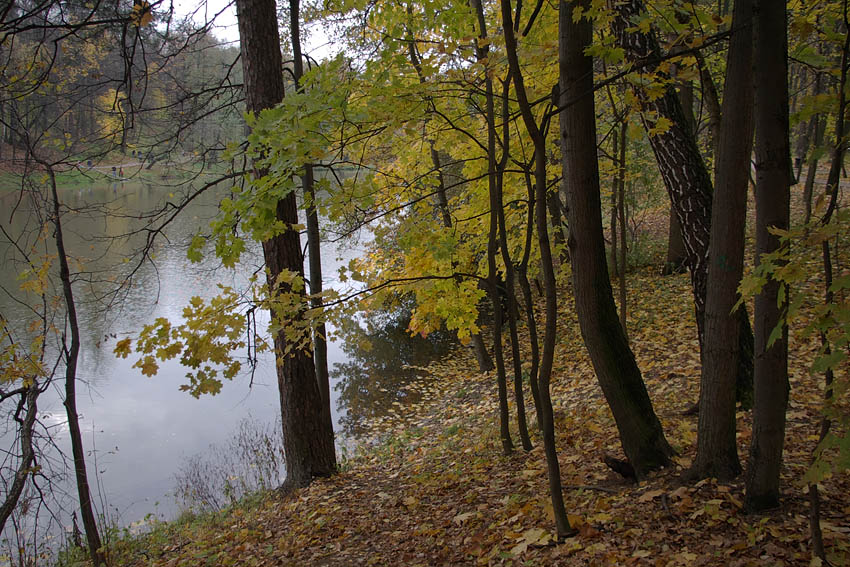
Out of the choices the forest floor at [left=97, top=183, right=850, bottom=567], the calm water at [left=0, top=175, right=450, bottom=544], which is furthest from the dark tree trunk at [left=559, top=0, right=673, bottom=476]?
the calm water at [left=0, top=175, right=450, bottom=544]

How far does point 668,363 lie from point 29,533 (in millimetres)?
9260

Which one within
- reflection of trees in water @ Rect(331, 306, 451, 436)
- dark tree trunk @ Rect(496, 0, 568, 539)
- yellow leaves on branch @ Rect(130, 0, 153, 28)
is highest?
yellow leaves on branch @ Rect(130, 0, 153, 28)

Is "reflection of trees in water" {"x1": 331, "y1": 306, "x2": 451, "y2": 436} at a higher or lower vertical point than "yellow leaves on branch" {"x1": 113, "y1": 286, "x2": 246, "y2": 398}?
lower

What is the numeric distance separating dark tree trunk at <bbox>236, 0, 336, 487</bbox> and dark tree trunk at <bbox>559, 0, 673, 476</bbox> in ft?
9.17

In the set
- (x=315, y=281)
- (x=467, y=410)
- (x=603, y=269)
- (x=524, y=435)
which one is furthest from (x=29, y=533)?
(x=603, y=269)

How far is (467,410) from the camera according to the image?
9664mm

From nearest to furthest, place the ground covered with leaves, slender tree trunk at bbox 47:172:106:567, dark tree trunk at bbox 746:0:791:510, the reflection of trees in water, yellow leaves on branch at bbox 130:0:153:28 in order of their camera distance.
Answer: dark tree trunk at bbox 746:0:791:510
the ground covered with leaves
yellow leaves on branch at bbox 130:0:153:28
slender tree trunk at bbox 47:172:106:567
the reflection of trees in water

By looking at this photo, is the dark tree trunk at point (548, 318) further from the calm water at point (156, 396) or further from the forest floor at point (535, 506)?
the calm water at point (156, 396)

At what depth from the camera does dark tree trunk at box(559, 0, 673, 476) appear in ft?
11.5

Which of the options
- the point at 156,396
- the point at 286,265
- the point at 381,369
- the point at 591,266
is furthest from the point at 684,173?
the point at 156,396

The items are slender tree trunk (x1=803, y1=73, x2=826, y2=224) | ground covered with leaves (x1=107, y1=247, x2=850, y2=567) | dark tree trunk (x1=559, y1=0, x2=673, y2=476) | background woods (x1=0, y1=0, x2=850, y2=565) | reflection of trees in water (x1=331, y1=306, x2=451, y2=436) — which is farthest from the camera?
reflection of trees in water (x1=331, y1=306, x2=451, y2=436)

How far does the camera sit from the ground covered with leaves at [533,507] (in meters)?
3.04

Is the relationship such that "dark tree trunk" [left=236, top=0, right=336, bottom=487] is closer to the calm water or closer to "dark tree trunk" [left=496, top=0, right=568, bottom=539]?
the calm water

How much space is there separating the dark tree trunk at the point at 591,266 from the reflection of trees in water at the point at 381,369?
21.6ft
